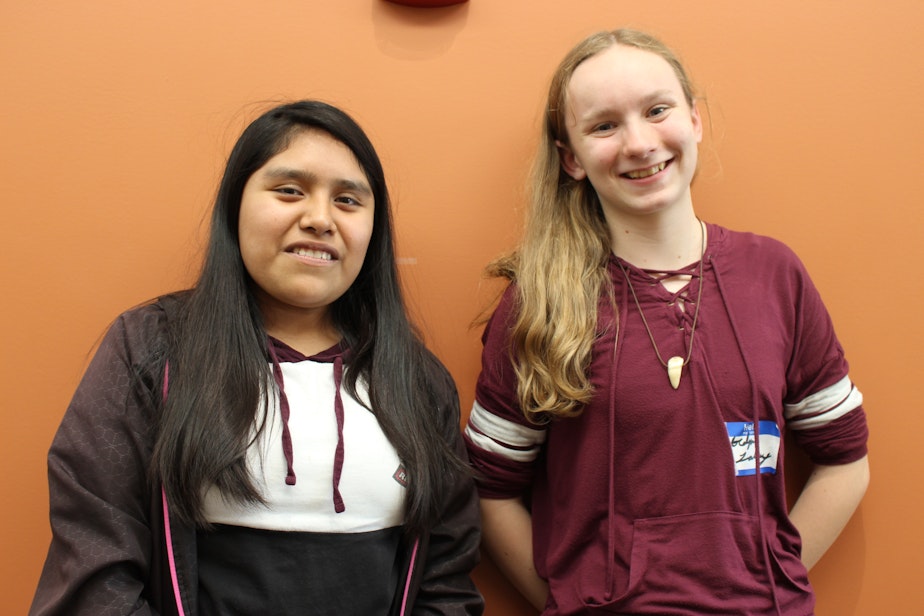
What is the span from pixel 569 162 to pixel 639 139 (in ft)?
0.61

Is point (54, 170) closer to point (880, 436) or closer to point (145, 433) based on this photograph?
point (145, 433)

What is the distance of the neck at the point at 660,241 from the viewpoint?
1374mm

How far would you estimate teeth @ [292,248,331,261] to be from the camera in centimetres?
123

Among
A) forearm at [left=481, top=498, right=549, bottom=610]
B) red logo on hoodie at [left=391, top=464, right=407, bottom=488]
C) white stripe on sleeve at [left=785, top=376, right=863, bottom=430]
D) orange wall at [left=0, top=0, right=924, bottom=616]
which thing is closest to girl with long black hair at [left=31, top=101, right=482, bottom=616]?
red logo on hoodie at [left=391, top=464, right=407, bottom=488]

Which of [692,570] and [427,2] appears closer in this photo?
[692,570]

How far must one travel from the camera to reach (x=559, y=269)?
54.4 inches

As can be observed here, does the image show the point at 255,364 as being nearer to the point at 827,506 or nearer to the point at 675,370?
the point at 675,370

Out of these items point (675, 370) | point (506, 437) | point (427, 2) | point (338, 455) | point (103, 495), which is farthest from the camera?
point (427, 2)

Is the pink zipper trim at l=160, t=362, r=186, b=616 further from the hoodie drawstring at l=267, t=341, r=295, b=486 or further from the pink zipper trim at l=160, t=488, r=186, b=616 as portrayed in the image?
the hoodie drawstring at l=267, t=341, r=295, b=486

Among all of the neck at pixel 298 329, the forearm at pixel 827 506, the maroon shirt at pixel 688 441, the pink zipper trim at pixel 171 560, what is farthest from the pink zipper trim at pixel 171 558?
the forearm at pixel 827 506

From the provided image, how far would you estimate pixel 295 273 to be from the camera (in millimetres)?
1222

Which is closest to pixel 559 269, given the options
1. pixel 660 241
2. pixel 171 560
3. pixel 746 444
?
pixel 660 241

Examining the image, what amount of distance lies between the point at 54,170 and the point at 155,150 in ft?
0.59

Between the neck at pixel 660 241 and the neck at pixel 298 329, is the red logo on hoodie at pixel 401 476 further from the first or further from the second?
the neck at pixel 660 241
